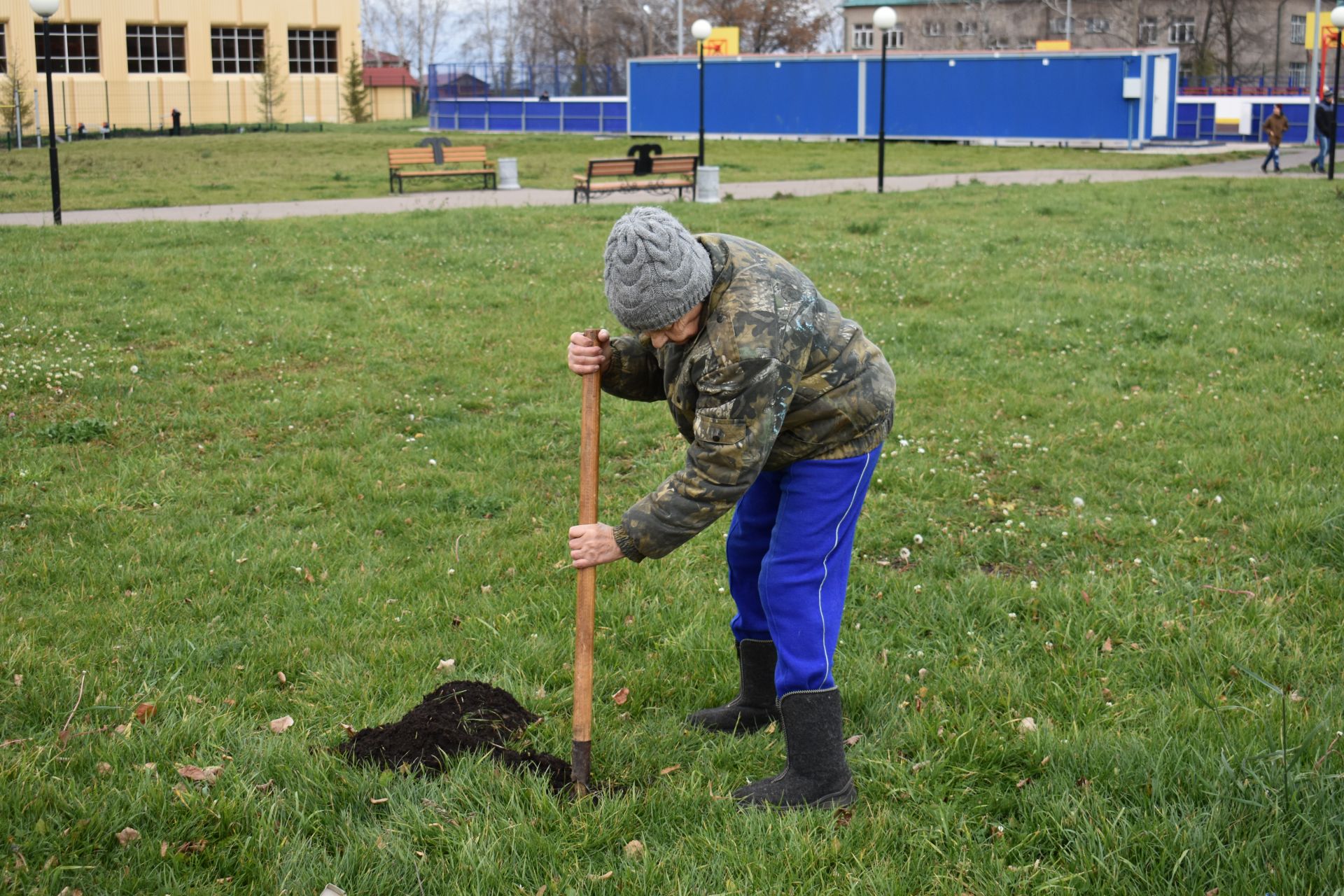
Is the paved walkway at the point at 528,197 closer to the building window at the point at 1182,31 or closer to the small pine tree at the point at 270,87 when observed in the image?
the small pine tree at the point at 270,87

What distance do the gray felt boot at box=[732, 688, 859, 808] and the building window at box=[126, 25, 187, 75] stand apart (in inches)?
2450

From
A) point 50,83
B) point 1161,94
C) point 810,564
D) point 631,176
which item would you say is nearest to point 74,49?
point 631,176

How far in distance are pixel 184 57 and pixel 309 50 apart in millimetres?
6565

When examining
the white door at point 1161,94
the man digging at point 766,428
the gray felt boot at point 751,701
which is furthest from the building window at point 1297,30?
the man digging at point 766,428

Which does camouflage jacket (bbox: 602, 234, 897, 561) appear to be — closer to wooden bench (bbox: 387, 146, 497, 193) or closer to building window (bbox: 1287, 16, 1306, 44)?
wooden bench (bbox: 387, 146, 497, 193)

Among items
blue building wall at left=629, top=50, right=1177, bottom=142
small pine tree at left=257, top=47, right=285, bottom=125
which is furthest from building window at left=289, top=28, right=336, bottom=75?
blue building wall at left=629, top=50, right=1177, bottom=142

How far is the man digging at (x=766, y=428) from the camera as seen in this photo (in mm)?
3068

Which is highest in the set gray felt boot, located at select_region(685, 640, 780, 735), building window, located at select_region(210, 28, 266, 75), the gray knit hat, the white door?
building window, located at select_region(210, 28, 266, 75)

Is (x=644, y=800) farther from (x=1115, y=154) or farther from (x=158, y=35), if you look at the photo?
(x=158, y=35)

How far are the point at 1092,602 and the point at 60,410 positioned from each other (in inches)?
236

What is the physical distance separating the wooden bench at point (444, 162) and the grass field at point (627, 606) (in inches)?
Answer: 539

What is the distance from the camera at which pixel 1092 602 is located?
468 centimetres

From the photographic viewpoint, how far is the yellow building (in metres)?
54.9

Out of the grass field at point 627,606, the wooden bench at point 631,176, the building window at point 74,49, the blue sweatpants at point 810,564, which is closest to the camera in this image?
the grass field at point 627,606
